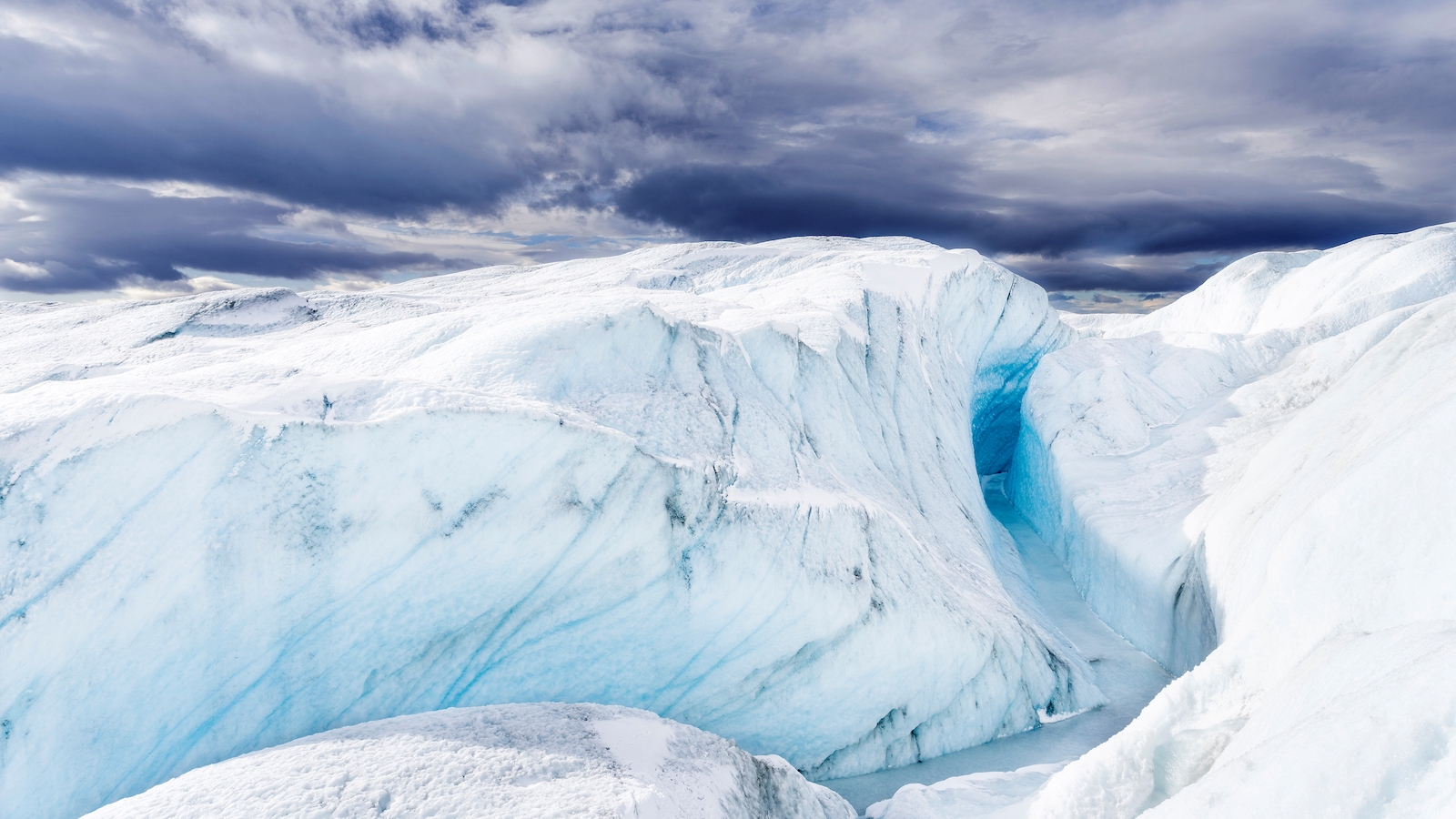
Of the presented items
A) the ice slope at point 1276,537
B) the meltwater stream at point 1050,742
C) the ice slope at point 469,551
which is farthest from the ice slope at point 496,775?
the ice slope at point 1276,537

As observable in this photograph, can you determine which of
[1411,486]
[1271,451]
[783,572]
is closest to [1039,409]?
[1271,451]

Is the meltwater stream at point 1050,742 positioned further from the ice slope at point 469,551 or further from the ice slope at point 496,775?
the ice slope at point 496,775

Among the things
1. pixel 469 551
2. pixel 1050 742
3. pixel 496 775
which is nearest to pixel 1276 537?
pixel 1050 742

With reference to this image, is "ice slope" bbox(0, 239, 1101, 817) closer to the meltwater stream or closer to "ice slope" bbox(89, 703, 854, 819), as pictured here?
the meltwater stream

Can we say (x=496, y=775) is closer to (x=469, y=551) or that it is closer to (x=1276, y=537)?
(x=469, y=551)

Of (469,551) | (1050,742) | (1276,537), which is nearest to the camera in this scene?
(469,551)

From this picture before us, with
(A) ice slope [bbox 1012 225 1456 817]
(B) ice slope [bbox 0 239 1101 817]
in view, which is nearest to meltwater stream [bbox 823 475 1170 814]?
(B) ice slope [bbox 0 239 1101 817]
